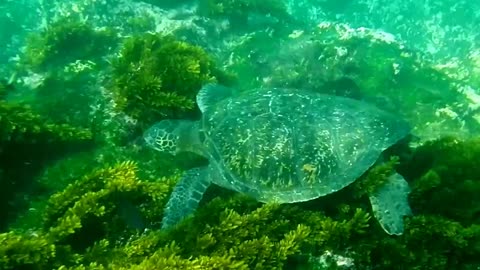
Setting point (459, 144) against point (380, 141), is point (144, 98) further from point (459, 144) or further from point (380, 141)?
point (459, 144)

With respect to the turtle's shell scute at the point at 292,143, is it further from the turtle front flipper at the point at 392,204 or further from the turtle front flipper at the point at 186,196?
the turtle front flipper at the point at 392,204

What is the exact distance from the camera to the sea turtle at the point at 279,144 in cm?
454

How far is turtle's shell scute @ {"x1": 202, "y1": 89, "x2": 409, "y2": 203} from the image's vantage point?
15.1ft

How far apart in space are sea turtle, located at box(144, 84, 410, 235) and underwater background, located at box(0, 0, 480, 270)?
0.25 metres

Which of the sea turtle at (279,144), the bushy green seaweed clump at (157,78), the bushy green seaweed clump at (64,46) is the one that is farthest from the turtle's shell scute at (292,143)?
the bushy green seaweed clump at (64,46)

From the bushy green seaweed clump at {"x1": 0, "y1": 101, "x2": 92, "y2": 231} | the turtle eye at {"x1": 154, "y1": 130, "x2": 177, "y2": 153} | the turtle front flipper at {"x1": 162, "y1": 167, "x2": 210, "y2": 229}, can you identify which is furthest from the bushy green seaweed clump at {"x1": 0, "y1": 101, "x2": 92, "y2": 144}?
the turtle front flipper at {"x1": 162, "y1": 167, "x2": 210, "y2": 229}

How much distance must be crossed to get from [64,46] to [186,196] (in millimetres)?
4669

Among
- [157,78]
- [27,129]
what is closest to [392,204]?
[157,78]

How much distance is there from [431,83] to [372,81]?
5.02 ft

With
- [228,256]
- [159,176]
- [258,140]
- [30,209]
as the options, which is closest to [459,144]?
[258,140]

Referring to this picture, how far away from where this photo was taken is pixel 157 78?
17.9ft

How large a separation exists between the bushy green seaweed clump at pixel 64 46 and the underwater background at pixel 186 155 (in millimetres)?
35

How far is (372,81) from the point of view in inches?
339

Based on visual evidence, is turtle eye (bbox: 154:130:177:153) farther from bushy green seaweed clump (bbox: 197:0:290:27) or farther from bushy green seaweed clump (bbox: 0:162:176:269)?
bushy green seaweed clump (bbox: 197:0:290:27)
